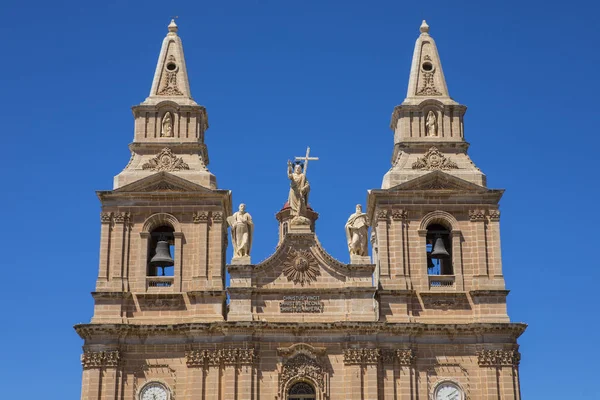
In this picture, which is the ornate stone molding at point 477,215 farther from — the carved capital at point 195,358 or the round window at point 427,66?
the carved capital at point 195,358

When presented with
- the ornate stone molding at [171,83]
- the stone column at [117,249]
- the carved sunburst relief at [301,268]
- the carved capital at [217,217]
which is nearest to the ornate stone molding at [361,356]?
the carved sunburst relief at [301,268]

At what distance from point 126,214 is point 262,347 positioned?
8041 millimetres

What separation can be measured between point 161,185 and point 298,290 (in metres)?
7.30

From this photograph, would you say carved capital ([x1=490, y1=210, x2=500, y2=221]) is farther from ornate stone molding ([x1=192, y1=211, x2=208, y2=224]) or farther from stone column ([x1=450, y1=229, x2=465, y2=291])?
ornate stone molding ([x1=192, y1=211, x2=208, y2=224])

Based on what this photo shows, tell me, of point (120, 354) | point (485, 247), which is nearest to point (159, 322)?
point (120, 354)

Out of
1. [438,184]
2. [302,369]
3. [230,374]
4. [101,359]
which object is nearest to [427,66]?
[438,184]

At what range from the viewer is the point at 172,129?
48.1m

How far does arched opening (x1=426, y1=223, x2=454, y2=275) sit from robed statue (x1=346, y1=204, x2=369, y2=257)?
9.58 ft

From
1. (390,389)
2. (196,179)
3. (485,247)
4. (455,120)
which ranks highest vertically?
(455,120)

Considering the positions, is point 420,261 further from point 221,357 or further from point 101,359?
point 101,359

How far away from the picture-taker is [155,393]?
43.5m

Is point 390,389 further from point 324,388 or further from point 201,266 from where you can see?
point 201,266

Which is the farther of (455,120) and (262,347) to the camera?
(455,120)

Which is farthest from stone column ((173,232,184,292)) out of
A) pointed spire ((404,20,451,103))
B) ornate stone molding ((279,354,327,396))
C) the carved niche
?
pointed spire ((404,20,451,103))
